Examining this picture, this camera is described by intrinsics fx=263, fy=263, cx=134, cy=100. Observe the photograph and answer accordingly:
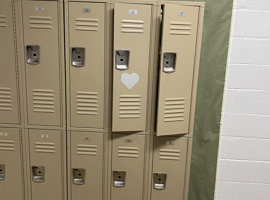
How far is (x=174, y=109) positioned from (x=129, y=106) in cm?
33

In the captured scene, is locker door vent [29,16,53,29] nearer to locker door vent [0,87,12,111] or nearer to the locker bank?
the locker bank

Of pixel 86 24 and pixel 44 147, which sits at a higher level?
pixel 86 24

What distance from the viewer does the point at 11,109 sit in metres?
1.97

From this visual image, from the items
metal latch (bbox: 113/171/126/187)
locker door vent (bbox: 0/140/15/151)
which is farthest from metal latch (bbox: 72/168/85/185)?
locker door vent (bbox: 0/140/15/151)

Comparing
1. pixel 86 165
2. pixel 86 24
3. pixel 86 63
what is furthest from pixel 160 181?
pixel 86 24

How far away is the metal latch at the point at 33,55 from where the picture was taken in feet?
6.16

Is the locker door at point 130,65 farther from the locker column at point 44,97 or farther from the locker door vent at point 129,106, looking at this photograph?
the locker column at point 44,97

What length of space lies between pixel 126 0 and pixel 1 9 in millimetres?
867

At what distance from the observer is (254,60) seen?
2.20 m

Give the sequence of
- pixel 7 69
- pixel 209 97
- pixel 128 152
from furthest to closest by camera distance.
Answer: pixel 209 97
pixel 128 152
pixel 7 69

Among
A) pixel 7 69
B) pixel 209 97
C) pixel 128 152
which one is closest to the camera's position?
pixel 7 69

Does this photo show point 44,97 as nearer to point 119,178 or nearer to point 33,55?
point 33,55

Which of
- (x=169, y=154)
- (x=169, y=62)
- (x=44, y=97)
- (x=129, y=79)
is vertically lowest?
(x=169, y=154)

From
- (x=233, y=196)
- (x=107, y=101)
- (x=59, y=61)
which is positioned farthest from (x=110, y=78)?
(x=233, y=196)
